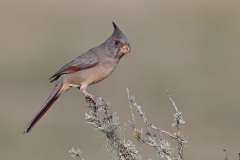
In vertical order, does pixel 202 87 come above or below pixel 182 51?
below

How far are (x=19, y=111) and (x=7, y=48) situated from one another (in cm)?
595

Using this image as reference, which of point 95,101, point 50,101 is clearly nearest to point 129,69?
point 50,101

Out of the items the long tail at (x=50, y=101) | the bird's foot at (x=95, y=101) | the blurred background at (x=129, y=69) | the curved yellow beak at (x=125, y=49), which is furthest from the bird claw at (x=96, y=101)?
the blurred background at (x=129, y=69)

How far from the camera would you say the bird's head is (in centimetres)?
649

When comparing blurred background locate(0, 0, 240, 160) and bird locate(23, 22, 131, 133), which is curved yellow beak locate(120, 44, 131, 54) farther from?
blurred background locate(0, 0, 240, 160)

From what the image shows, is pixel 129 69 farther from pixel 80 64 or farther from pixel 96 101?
pixel 96 101

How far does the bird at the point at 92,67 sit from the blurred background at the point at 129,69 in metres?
1.63

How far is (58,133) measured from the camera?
12.6 m

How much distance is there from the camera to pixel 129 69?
17000mm

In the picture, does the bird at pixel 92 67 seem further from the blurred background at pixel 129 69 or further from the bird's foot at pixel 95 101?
the blurred background at pixel 129 69

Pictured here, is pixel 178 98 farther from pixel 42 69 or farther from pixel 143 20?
pixel 143 20

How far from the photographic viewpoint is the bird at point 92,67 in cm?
648

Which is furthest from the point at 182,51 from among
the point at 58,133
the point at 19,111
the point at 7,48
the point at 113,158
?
the point at 113,158

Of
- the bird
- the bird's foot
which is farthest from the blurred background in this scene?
the bird's foot
